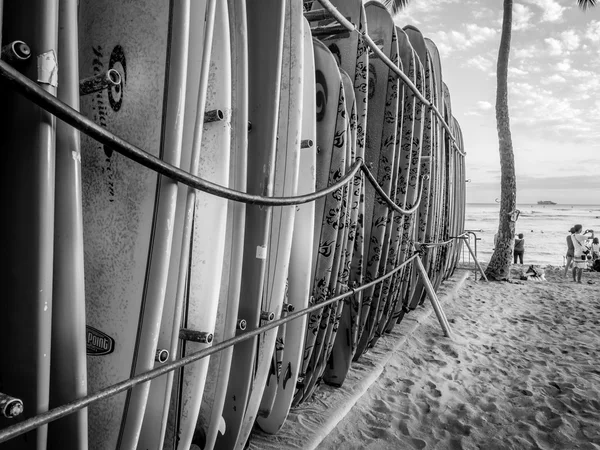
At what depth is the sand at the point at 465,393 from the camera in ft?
6.50

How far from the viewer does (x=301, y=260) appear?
1.68 m

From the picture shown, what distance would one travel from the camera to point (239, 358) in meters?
1.43

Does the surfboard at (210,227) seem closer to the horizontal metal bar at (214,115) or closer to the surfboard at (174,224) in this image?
the horizontal metal bar at (214,115)

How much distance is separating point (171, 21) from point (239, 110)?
0.31 m

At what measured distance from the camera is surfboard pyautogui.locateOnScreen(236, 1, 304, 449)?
59.5 inches

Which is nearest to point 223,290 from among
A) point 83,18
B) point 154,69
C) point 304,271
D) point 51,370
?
point 304,271

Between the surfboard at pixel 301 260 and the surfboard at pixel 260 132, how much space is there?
12.2 inches

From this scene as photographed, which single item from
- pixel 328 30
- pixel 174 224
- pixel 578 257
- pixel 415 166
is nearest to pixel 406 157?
pixel 415 166

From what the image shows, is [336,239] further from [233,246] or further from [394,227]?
[394,227]

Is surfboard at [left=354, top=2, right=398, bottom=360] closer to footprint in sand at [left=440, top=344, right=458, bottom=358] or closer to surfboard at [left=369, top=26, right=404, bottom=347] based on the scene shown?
surfboard at [left=369, top=26, right=404, bottom=347]

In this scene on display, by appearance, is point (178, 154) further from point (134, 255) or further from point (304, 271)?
point (304, 271)

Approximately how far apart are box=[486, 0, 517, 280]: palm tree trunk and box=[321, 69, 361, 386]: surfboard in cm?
621

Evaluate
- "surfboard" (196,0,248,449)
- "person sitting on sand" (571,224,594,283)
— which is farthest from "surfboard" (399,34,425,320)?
"person sitting on sand" (571,224,594,283)

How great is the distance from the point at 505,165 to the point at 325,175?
6.99 meters
